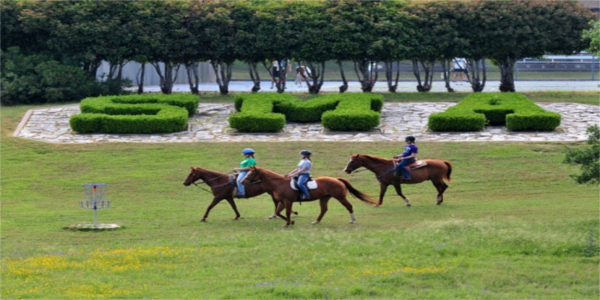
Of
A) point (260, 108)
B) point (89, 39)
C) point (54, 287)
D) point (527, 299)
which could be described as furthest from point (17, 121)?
point (527, 299)

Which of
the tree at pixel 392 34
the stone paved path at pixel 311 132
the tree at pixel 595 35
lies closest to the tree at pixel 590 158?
the tree at pixel 595 35

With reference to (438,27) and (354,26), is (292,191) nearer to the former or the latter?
(354,26)

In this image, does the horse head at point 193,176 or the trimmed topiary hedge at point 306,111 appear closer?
the horse head at point 193,176

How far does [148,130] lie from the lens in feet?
99.3

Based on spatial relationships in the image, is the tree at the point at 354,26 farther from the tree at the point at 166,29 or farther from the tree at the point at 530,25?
the tree at the point at 166,29

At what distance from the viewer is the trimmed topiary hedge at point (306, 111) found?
3002 centimetres

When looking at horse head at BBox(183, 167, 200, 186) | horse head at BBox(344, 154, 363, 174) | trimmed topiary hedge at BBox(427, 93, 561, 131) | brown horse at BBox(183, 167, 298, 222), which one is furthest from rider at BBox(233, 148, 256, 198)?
trimmed topiary hedge at BBox(427, 93, 561, 131)

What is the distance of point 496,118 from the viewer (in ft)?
101

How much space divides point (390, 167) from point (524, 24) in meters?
15.6

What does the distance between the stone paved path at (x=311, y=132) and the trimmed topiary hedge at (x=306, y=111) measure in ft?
0.96

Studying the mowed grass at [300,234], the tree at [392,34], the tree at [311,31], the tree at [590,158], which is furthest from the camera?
the tree at [311,31]

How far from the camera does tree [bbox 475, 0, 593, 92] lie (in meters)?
35.2

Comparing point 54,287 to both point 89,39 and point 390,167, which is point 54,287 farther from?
point 89,39

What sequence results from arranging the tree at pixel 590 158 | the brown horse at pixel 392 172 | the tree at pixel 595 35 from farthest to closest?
the brown horse at pixel 392 172, the tree at pixel 595 35, the tree at pixel 590 158
